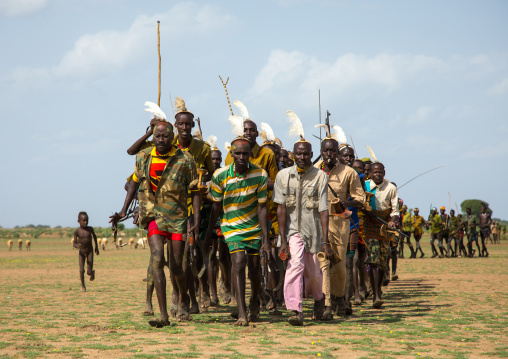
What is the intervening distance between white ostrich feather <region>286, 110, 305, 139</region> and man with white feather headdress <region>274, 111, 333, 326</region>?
0.82 meters

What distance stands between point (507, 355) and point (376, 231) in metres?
4.86

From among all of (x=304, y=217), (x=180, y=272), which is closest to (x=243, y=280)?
(x=180, y=272)

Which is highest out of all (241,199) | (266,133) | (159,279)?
(266,133)

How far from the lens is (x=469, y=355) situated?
22.3 ft

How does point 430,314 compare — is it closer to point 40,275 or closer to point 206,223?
point 206,223

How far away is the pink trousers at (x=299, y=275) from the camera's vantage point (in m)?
8.77

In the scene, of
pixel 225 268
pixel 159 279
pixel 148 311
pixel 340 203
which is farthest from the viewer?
pixel 225 268

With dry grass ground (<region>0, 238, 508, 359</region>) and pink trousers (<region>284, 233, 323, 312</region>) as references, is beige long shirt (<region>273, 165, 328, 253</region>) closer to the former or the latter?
pink trousers (<region>284, 233, 323, 312</region>)

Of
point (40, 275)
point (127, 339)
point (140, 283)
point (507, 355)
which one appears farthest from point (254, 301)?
point (40, 275)

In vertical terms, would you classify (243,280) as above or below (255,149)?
below

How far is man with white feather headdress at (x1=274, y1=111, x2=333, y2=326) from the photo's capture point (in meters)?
9.00

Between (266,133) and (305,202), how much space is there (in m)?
3.72

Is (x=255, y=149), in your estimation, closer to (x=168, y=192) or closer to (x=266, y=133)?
(x=168, y=192)

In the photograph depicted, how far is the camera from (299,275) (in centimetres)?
884
